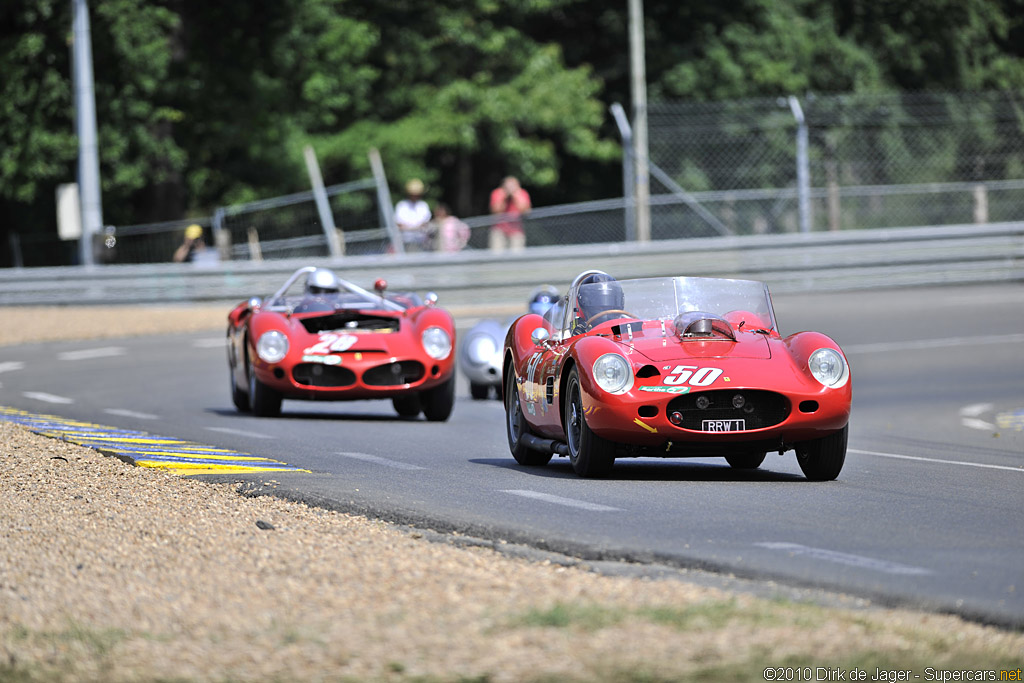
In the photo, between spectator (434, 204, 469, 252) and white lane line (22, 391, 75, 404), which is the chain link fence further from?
white lane line (22, 391, 75, 404)

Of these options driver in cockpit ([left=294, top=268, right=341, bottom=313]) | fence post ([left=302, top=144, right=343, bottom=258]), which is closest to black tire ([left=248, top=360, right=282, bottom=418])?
driver in cockpit ([left=294, top=268, right=341, bottom=313])

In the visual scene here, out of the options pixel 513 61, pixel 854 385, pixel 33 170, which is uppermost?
pixel 513 61

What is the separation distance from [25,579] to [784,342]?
435 centimetres

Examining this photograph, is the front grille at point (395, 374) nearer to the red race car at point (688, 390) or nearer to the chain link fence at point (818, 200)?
the red race car at point (688, 390)

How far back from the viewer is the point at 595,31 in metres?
43.0

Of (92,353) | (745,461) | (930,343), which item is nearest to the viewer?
(745,461)

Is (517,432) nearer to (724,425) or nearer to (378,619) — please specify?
(724,425)

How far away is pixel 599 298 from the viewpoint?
9352mm

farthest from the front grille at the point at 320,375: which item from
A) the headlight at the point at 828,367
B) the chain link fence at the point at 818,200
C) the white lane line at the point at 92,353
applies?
the chain link fence at the point at 818,200

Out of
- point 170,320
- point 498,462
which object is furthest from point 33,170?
point 498,462

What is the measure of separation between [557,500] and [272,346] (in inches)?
228

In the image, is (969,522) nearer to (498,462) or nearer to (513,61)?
(498,462)

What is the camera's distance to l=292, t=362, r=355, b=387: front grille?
1291 centimetres

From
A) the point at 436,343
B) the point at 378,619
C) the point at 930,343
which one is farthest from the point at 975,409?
the point at 378,619
